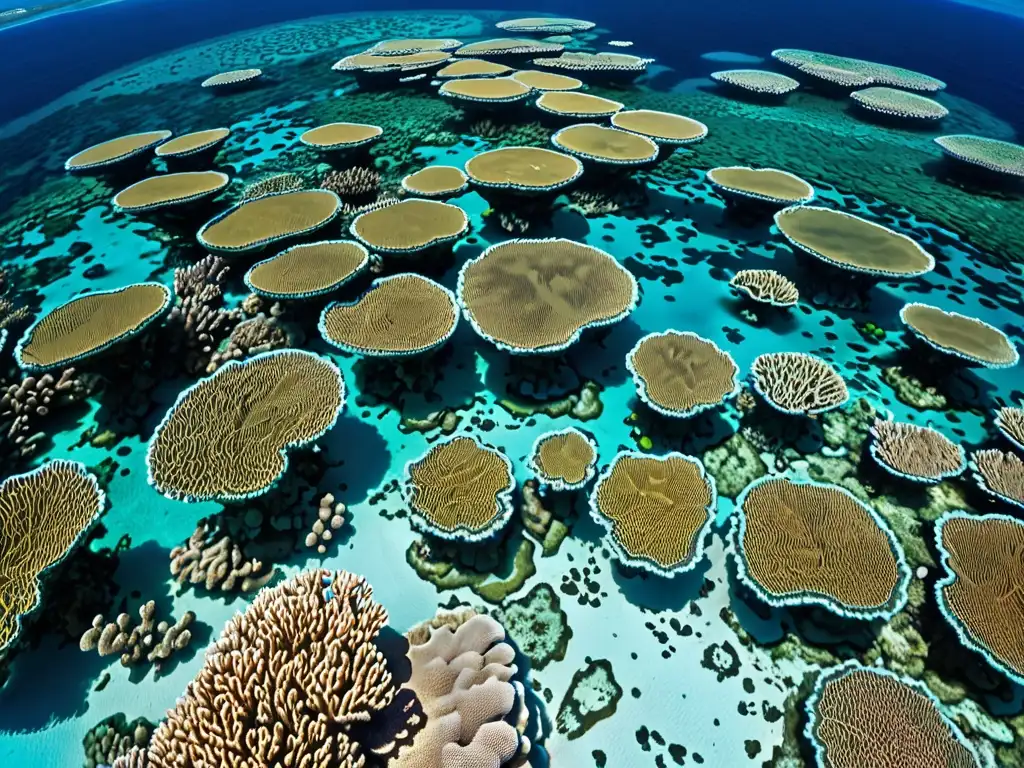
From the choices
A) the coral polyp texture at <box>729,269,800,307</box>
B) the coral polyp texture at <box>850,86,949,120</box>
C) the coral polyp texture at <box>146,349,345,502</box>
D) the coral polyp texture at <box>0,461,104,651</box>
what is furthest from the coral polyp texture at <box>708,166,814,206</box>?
the coral polyp texture at <box>0,461,104,651</box>

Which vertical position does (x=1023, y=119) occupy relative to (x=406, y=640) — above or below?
above

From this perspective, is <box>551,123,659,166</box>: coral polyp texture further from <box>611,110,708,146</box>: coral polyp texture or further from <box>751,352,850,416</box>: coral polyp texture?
<box>751,352,850,416</box>: coral polyp texture

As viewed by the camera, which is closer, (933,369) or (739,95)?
(933,369)

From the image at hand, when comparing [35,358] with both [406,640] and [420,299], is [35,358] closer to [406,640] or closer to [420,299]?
[420,299]

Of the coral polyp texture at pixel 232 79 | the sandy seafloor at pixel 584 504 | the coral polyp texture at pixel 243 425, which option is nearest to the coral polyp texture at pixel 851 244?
the sandy seafloor at pixel 584 504

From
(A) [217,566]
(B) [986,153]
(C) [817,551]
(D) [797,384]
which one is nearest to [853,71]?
(B) [986,153]

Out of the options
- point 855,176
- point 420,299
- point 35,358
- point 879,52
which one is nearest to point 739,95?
point 855,176
